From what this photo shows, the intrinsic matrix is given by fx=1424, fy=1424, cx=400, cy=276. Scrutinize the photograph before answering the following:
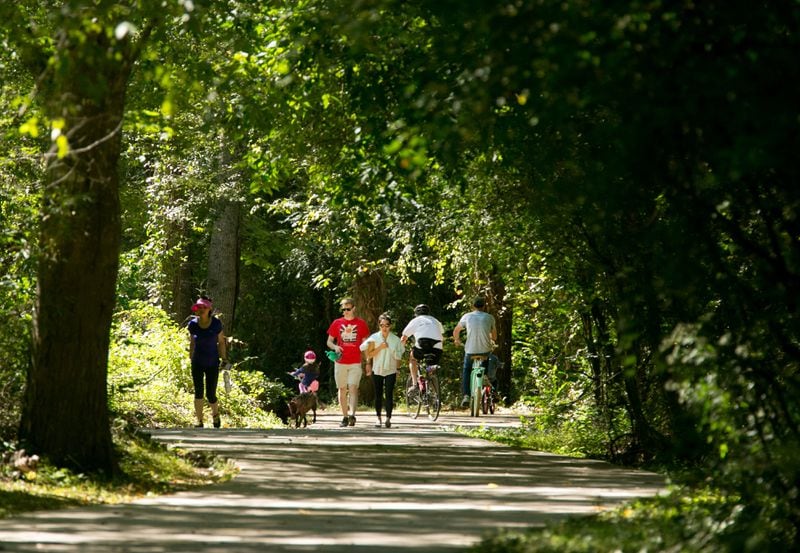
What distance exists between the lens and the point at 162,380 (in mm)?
24938

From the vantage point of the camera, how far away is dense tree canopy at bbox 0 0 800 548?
730 centimetres

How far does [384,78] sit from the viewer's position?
14789mm

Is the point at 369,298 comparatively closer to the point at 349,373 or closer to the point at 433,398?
the point at 433,398

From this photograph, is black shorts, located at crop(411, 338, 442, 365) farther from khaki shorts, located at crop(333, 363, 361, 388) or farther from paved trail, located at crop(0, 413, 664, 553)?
paved trail, located at crop(0, 413, 664, 553)

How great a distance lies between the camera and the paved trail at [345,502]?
838cm

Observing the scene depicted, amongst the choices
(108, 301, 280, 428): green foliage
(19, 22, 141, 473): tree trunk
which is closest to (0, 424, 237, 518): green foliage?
(19, 22, 141, 473): tree trunk

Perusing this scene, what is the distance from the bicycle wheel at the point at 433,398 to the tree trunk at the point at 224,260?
7.64 m

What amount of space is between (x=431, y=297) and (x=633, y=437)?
32124mm

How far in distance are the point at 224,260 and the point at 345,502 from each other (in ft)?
71.7

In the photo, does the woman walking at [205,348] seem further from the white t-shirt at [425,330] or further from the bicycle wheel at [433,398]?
the bicycle wheel at [433,398]

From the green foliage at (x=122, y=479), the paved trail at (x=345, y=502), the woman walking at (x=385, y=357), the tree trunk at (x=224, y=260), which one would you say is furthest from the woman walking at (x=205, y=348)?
the tree trunk at (x=224, y=260)

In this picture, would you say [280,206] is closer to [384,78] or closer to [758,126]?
[384,78]

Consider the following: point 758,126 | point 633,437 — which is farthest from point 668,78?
point 633,437

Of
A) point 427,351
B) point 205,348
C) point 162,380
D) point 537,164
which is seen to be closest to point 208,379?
point 205,348
